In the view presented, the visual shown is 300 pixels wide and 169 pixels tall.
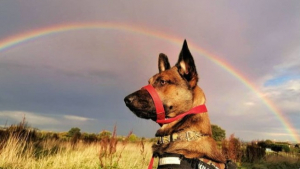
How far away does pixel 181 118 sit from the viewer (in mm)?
3875

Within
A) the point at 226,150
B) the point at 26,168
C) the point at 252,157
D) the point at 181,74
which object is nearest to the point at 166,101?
the point at 181,74

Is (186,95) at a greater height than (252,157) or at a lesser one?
greater

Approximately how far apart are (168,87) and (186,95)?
0.33 m

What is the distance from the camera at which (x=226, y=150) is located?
24.1 metres

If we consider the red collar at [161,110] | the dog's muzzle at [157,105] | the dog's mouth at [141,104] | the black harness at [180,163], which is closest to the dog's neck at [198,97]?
the red collar at [161,110]

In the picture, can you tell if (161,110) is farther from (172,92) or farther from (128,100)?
(128,100)

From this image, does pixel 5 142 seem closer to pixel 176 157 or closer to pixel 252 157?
pixel 176 157

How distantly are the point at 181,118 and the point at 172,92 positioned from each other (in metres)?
0.44

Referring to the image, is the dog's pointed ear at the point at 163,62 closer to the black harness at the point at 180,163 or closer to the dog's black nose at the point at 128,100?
the dog's black nose at the point at 128,100

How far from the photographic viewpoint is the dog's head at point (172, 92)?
391 centimetres

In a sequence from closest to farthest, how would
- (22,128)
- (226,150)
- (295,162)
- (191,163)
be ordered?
(191,163) → (22,128) → (226,150) → (295,162)

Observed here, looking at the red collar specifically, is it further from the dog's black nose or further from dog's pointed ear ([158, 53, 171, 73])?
dog's pointed ear ([158, 53, 171, 73])

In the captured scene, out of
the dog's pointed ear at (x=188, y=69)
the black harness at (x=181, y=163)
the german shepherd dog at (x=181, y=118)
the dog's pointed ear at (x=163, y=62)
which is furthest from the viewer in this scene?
the dog's pointed ear at (x=163, y=62)

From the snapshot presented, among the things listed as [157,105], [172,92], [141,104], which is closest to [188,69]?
[172,92]
